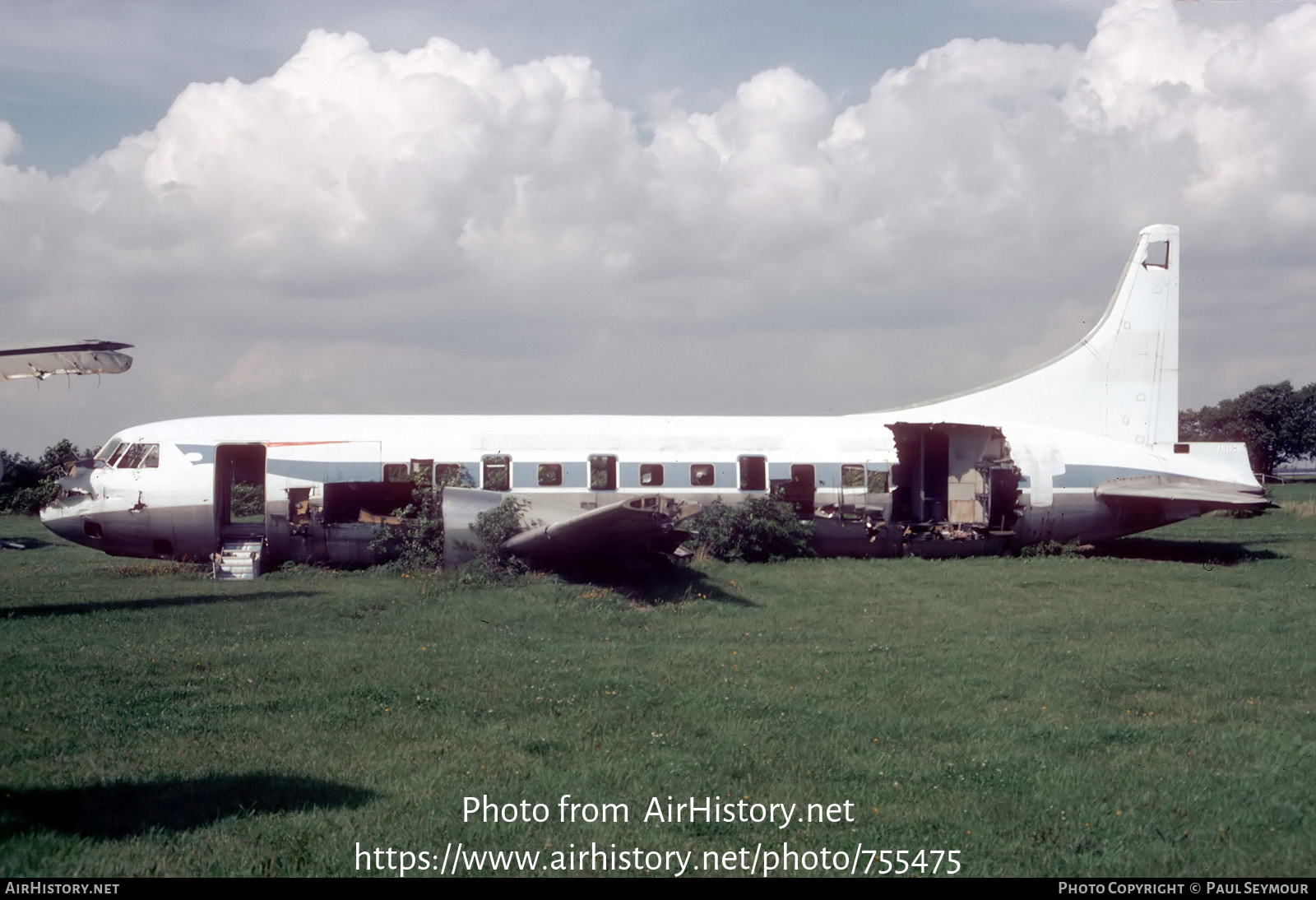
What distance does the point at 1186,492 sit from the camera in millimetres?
23625

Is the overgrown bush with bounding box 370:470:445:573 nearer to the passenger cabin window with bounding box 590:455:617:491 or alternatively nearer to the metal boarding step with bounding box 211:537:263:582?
the metal boarding step with bounding box 211:537:263:582

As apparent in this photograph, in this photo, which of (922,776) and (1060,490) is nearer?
(922,776)

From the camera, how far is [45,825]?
722cm

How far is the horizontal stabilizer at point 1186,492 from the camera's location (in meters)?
23.2

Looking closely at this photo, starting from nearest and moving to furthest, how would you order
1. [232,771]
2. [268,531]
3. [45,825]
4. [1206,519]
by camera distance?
[45,825] < [232,771] < [268,531] < [1206,519]

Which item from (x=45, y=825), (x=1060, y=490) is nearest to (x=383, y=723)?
(x=45, y=825)

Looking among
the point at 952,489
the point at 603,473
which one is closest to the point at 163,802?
the point at 603,473

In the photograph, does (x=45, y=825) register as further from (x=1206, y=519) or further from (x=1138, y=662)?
(x=1206, y=519)

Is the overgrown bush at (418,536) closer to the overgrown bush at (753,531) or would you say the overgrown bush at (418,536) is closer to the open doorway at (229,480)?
the open doorway at (229,480)

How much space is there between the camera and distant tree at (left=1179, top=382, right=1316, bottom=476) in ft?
295

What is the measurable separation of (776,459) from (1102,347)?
8.99m

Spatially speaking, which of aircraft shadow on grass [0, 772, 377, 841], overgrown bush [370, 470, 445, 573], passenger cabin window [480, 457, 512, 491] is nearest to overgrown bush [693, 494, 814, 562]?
passenger cabin window [480, 457, 512, 491]

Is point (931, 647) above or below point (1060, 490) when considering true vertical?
below
